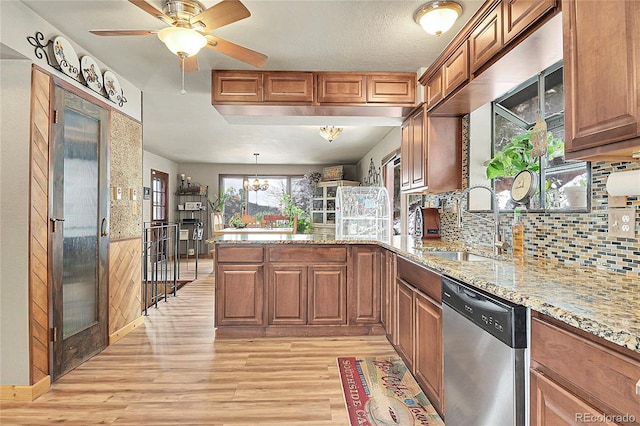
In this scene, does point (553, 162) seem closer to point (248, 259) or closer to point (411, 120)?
point (411, 120)

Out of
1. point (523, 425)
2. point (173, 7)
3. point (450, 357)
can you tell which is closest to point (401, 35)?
point (173, 7)

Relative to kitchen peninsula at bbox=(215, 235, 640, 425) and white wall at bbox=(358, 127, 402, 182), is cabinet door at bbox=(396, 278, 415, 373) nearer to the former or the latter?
kitchen peninsula at bbox=(215, 235, 640, 425)

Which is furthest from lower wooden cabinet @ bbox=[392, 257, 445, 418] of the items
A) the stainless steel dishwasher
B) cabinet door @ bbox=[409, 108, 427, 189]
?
cabinet door @ bbox=[409, 108, 427, 189]

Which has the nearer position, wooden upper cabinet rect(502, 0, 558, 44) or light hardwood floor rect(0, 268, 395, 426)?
wooden upper cabinet rect(502, 0, 558, 44)

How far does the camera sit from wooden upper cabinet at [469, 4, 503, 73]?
1.85 meters

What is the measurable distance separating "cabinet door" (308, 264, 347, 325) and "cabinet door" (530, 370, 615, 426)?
2.28 meters

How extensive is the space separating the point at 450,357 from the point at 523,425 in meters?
0.54

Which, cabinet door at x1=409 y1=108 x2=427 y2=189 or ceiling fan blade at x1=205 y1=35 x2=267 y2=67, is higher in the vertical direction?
ceiling fan blade at x1=205 y1=35 x2=267 y2=67

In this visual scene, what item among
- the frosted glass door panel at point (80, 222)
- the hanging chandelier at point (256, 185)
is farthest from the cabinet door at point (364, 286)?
the hanging chandelier at point (256, 185)

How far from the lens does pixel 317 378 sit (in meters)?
2.54

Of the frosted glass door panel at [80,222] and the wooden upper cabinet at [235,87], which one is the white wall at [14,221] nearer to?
the frosted glass door panel at [80,222]

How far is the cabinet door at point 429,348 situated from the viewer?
195 centimetres

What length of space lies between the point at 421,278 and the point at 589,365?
4.27ft

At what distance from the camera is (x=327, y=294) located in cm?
338
